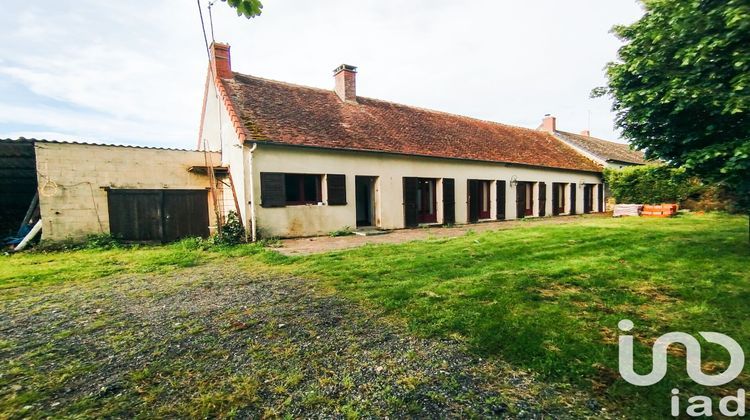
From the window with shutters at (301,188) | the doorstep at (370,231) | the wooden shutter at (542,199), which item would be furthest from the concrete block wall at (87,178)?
the wooden shutter at (542,199)

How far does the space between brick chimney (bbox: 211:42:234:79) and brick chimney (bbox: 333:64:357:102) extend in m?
4.89

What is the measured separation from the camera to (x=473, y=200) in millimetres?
15797

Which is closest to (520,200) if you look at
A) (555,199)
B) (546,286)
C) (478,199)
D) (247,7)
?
(478,199)

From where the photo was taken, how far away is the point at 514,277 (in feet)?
17.1

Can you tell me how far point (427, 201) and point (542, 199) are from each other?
8109mm

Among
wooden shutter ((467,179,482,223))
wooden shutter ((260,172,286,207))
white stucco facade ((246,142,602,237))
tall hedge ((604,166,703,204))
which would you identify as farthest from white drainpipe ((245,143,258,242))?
tall hedge ((604,166,703,204))

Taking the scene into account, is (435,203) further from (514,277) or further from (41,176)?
(41,176)

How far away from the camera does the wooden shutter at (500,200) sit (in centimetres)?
1663

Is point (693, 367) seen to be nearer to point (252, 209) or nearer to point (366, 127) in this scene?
point (252, 209)

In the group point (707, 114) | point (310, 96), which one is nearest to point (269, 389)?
point (707, 114)

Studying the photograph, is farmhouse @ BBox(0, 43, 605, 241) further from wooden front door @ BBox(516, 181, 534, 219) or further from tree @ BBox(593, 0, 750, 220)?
tree @ BBox(593, 0, 750, 220)

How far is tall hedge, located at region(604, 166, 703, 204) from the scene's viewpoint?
55.8ft

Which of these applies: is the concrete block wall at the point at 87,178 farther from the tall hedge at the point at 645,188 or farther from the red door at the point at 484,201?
the tall hedge at the point at 645,188

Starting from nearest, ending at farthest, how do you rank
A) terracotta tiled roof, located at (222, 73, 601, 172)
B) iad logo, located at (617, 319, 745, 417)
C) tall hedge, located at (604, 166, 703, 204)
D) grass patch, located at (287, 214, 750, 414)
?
iad logo, located at (617, 319, 745, 417), grass patch, located at (287, 214, 750, 414), terracotta tiled roof, located at (222, 73, 601, 172), tall hedge, located at (604, 166, 703, 204)
